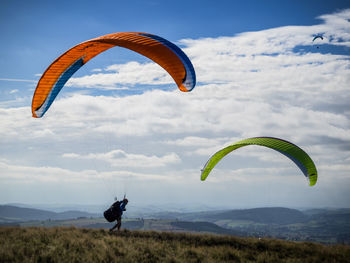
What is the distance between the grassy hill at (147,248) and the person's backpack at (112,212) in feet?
2.81

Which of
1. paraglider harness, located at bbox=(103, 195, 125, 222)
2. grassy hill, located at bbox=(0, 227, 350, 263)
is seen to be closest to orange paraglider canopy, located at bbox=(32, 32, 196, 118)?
paraglider harness, located at bbox=(103, 195, 125, 222)

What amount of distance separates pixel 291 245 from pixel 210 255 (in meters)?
4.24

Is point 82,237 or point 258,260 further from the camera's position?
point 82,237

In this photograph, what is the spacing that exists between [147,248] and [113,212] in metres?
3.12

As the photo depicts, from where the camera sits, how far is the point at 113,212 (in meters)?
15.0

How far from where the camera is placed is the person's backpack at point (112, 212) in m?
Answer: 14.8

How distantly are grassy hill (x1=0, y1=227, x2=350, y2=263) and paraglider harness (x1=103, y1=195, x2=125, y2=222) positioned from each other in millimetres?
856

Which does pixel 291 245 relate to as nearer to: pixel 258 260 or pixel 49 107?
pixel 258 260

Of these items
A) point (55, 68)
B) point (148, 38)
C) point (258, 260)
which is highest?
point (148, 38)

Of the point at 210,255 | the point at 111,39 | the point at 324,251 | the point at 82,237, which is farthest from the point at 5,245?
the point at 324,251

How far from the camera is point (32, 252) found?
38.1 feet

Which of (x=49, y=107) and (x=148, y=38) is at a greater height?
(x=148, y=38)

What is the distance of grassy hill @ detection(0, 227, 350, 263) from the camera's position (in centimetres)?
1145

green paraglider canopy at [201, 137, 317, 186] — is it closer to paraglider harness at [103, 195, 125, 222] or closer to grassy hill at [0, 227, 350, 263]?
grassy hill at [0, 227, 350, 263]
